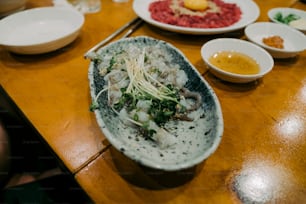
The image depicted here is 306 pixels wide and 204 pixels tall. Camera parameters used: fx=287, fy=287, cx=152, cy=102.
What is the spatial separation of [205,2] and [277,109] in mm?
854

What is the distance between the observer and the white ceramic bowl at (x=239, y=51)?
1.22m

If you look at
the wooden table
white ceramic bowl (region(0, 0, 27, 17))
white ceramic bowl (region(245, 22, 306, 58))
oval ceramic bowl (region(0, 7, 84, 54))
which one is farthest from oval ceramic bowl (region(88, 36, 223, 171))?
white ceramic bowl (region(0, 0, 27, 17))

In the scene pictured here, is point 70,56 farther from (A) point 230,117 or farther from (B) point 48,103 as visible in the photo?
(A) point 230,117

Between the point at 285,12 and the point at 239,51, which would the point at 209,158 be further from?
the point at 285,12

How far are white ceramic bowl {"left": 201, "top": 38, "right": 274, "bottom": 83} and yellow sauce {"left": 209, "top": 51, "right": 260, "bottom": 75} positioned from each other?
2cm

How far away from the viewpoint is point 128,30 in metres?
1.62

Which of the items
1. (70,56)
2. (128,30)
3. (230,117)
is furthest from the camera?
(128,30)

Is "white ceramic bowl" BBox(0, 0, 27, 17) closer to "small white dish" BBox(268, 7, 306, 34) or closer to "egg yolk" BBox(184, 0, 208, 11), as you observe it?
"egg yolk" BBox(184, 0, 208, 11)

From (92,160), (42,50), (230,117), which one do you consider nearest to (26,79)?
(42,50)

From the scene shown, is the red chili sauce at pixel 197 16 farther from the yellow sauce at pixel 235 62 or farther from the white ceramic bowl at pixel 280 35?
the yellow sauce at pixel 235 62

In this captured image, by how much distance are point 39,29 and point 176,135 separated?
1.00m

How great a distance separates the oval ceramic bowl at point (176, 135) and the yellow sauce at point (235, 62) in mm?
256

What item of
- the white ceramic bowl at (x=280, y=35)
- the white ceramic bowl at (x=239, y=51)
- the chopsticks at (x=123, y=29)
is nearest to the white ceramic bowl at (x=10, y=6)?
the chopsticks at (x=123, y=29)

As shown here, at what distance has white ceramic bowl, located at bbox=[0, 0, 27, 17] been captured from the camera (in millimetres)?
1590
